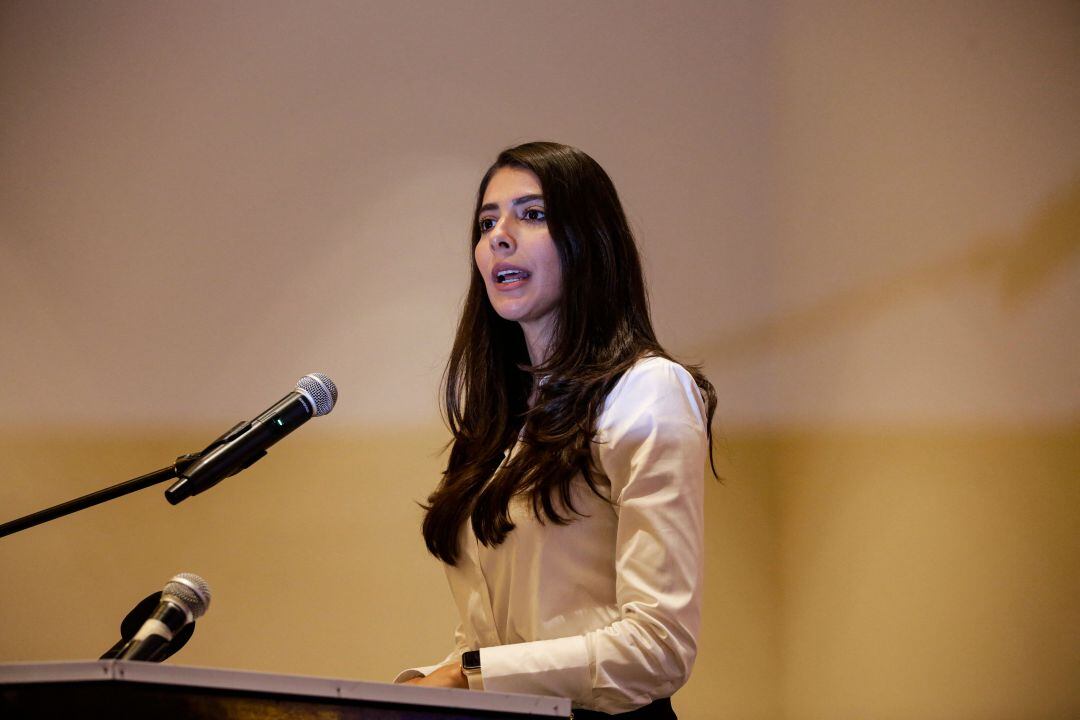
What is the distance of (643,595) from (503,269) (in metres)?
0.64

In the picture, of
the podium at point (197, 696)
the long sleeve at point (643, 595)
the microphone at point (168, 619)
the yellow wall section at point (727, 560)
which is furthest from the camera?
the yellow wall section at point (727, 560)

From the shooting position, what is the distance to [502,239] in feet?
5.70

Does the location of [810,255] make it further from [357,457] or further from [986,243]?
[357,457]

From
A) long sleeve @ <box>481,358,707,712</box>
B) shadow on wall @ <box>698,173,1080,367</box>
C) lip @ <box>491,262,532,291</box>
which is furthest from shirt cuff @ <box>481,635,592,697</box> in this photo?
shadow on wall @ <box>698,173,1080,367</box>

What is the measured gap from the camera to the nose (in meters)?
1.73

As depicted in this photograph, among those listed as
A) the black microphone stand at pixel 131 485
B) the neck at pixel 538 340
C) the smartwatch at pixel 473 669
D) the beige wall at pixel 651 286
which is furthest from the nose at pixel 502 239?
the beige wall at pixel 651 286

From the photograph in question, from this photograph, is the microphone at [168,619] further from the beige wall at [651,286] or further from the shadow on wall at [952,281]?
the shadow on wall at [952,281]

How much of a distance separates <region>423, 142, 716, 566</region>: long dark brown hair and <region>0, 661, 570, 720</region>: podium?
0.65 metres

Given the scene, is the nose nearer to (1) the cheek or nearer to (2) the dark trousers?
(1) the cheek

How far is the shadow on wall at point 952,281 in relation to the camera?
A: 286cm

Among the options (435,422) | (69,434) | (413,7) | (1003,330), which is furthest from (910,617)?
(69,434)

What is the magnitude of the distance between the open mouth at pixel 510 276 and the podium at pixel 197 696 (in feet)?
3.09

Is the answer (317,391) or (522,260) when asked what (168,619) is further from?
(522,260)

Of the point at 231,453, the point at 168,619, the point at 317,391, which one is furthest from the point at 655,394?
the point at 168,619
